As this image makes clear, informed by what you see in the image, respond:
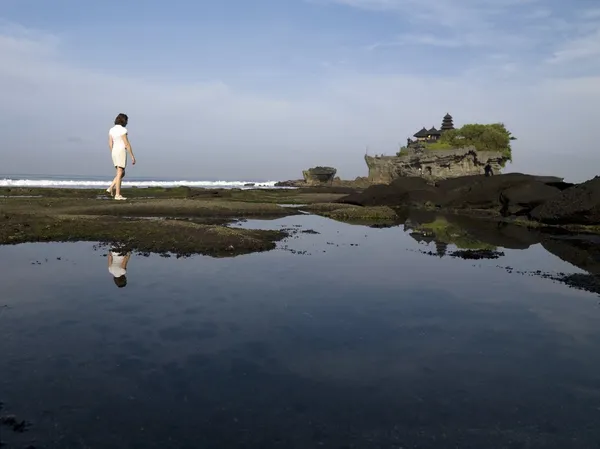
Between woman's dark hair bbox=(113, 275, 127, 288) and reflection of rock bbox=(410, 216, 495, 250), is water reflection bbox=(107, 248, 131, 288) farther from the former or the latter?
reflection of rock bbox=(410, 216, 495, 250)

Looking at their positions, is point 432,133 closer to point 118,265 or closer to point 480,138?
point 480,138

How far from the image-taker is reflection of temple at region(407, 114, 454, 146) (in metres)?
135

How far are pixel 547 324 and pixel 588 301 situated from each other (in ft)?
7.44

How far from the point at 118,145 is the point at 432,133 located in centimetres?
12747

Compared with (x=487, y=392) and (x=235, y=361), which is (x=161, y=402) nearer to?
(x=235, y=361)

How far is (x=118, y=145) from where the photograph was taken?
67.8ft

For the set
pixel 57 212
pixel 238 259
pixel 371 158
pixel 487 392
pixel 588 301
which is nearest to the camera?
pixel 487 392

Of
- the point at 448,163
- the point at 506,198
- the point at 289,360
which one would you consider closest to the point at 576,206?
the point at 506,198

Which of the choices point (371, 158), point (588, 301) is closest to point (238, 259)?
point (588, 301)

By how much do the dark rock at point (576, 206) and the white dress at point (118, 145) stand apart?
21.6m

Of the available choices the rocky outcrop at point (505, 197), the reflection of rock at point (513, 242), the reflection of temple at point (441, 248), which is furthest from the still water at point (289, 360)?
the rocky outcrop at point (505, 197)

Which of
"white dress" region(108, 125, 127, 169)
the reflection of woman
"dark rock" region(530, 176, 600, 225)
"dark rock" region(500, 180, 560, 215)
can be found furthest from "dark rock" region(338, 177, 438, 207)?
the reflection of woman

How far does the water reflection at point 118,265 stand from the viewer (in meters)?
9.17

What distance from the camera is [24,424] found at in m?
3.84
